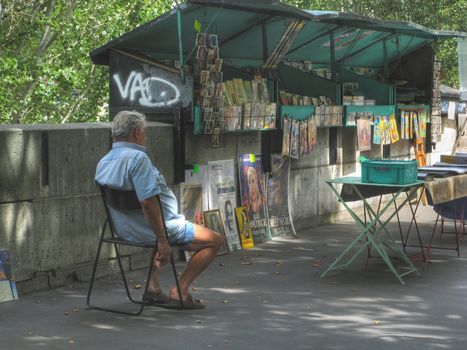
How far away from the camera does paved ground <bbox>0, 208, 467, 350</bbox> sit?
236 inches

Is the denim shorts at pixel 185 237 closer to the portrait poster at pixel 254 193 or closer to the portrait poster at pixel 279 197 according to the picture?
the portrait poster at pixel 254 193

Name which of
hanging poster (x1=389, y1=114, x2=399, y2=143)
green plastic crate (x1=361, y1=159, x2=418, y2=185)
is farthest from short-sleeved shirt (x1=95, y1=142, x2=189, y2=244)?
hanging poster (x1=389, y1=114, x2=399, y2=143)

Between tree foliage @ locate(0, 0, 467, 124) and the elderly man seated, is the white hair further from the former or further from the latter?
Result: tree foliage @ locate(0, 0, 467, 124)

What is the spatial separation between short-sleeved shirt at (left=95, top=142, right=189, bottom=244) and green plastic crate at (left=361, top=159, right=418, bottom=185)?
226 cm

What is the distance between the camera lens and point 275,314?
22.4 feet

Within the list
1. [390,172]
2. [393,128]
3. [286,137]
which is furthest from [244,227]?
[393,128]

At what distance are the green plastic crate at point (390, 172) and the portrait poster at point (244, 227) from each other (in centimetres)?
218

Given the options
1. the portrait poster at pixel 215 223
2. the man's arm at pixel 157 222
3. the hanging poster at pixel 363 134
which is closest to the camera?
the man's arm at pixel 157 222

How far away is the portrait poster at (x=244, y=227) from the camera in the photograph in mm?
10086

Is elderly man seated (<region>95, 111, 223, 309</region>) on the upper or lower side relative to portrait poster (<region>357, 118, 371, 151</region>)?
lower

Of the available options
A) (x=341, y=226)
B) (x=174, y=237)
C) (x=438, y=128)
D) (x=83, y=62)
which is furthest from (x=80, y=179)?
(x=83, y=62)

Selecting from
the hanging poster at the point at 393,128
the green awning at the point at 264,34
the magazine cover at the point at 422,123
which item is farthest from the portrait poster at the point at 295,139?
the magazine cover at the point at 422,123

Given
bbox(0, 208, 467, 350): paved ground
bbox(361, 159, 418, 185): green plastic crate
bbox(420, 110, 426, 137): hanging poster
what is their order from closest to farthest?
bbox(0, 208, 467, 350): paved ground, bbox(361, 159, 418, 185): green plastic crate, bbox(420, 110, 426, 137): hanging poster

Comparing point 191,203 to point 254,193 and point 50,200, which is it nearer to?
point 254,193
